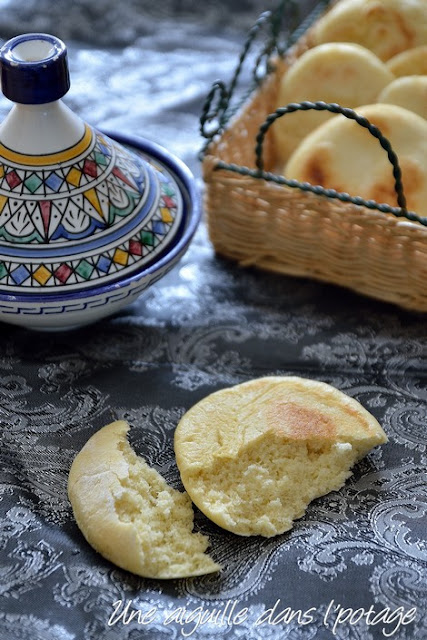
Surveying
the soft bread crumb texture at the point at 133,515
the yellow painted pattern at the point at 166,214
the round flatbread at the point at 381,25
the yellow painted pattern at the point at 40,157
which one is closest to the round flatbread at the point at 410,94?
the round flatbread at the point at 381,25

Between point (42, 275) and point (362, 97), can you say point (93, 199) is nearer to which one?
point (42, 275)

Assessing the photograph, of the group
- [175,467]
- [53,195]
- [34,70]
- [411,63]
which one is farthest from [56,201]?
[411,63]

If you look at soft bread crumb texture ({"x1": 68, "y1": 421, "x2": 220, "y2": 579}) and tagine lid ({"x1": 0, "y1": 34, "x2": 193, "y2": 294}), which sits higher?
tagine lid ({"x1": 0, "y1": 34, "x2": 193, "y2": 294})

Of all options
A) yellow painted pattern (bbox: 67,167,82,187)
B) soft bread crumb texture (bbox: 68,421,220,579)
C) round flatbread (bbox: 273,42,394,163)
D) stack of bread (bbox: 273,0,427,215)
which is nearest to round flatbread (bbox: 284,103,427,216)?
stack of bread (bbox: 273,0,427,215)

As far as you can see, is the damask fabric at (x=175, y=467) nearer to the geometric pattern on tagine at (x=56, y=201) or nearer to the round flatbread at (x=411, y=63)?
the geometric pattern on tagine at (x=56, y=201)

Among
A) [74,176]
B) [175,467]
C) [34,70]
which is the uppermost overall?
[34,70]

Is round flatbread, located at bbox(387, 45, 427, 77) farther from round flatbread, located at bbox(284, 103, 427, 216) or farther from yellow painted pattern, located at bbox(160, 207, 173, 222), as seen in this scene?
yellow painted pattern, located at bbox(160, 207, 173, 222)
